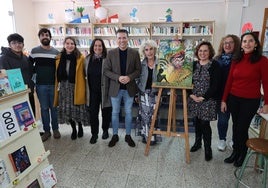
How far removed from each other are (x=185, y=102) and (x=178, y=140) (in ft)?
3.08

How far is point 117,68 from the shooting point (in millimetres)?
2600

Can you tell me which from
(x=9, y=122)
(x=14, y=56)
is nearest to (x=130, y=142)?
(x=9, y=122)

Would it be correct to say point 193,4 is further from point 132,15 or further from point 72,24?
point 72,24

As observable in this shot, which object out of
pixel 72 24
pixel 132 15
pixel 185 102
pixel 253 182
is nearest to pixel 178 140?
pixel 185 102

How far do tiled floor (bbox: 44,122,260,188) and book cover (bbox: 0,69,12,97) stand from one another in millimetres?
1194

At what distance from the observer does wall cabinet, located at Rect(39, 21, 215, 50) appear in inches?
215

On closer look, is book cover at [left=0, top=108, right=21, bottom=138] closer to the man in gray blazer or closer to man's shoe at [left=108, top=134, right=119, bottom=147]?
the man in gray blazer

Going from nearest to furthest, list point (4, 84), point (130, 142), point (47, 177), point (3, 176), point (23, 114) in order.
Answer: point (3, 176), point (4, 84), point (23, 114), point (47, 177), point (130, 142)

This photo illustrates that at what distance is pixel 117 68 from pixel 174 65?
0.74m

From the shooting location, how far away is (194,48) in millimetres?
2342

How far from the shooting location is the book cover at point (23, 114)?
1419mm

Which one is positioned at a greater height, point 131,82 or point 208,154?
point 131,82

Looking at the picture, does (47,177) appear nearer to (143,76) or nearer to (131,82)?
(131,82)

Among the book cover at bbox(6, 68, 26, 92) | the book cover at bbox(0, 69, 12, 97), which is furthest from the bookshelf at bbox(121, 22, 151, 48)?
the book cover at bbox(0, 69, 12, 97)
